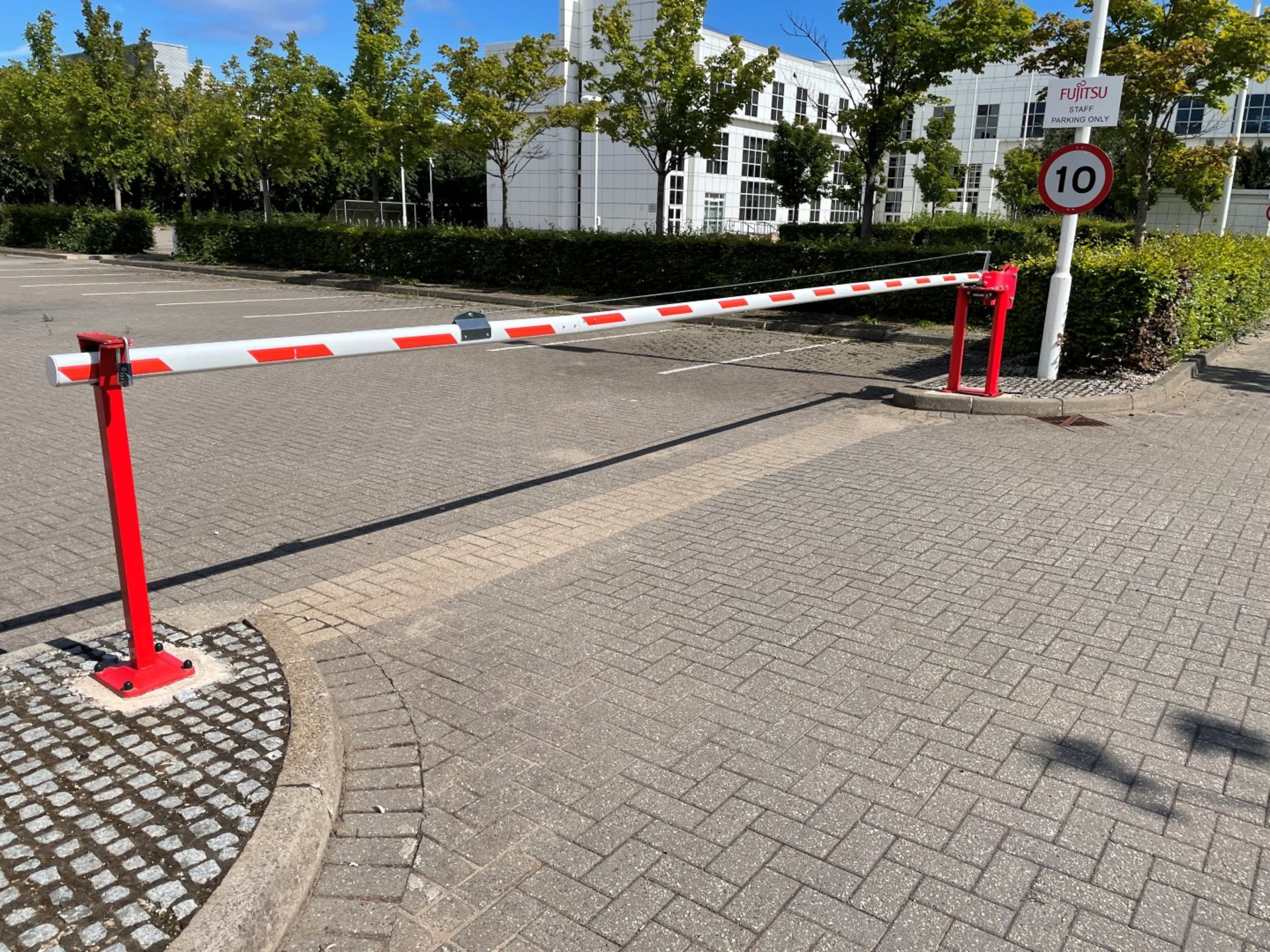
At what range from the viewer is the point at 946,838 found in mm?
3125

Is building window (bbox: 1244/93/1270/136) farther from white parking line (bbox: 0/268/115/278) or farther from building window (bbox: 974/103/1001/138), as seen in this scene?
white parking line (bbox: 0/268/115/278)

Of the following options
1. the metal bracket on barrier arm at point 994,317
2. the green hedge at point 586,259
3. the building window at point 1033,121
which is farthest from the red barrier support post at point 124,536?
the building window at point 1033,121

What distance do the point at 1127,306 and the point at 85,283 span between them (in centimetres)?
2450

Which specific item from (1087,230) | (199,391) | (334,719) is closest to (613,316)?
(334,719)

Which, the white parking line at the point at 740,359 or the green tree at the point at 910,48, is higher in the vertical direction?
the green tree at the point at 910,48

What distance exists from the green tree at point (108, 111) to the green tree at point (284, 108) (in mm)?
5964

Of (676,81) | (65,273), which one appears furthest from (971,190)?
(65,273)

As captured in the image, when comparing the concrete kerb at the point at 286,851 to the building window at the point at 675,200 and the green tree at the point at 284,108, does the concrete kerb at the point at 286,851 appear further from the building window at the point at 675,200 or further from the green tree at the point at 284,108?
the building window at the point at 675,200

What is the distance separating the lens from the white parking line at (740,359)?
12.6m

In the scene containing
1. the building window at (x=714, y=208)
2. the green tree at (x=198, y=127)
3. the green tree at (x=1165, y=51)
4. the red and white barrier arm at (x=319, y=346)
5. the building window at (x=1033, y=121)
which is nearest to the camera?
the red and white barrier arm at (x=319, y=346)

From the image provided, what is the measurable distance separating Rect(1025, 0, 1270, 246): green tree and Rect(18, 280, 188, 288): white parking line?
2142cm

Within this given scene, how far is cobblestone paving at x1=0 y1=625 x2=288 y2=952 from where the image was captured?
8.40 ft

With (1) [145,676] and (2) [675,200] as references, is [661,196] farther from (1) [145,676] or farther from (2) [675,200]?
(2) [675,200]

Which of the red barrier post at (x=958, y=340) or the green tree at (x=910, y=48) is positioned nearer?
the red barrier post at (x=958, y=340)
